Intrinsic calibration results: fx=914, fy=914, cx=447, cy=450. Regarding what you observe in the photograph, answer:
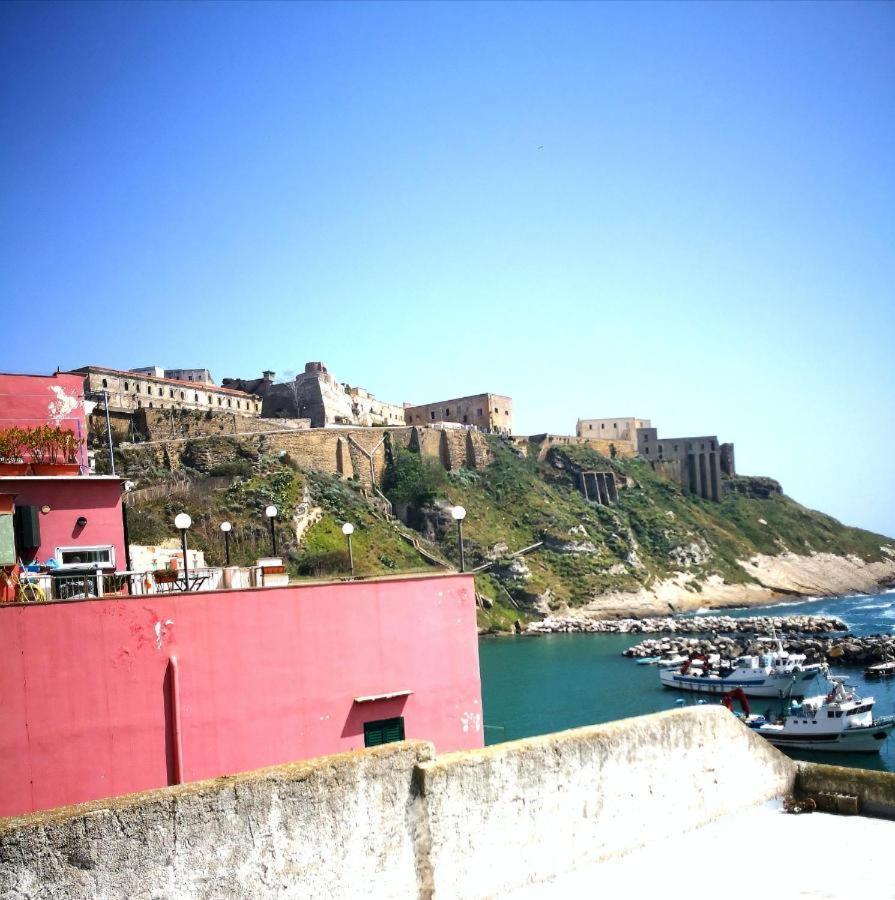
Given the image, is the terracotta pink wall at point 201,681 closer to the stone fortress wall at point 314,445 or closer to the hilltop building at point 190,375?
the stone fortress wall at point 314,445

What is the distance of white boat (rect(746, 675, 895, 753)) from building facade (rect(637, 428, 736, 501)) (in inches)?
3074

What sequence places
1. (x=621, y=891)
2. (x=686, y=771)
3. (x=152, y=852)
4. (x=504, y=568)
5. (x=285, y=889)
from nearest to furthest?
1. (x=152, y=852)
2. (x=285, y=889)
3. (x=621, y=891)
4. (x=686, y=771)
5. (x=504, y=568)

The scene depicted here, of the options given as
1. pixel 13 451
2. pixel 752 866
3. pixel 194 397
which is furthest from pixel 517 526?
pixel 752 866

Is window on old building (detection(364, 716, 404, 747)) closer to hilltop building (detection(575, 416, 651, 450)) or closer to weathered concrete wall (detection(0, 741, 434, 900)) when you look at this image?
weathered concrete wall (detection(0, 741, 434, 900))

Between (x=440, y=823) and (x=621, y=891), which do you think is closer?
(x=440, y=823)

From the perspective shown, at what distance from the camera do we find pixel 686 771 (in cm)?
766

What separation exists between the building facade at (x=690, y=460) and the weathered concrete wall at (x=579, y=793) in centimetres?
10569

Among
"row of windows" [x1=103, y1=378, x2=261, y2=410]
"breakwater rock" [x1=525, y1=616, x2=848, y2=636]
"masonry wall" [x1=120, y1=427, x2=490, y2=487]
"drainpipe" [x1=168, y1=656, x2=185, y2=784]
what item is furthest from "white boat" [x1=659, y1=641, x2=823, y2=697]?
"row of windows" [x1=103, y1=378, x2=261, y2=410]

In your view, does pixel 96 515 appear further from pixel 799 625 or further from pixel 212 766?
pixel 799 625

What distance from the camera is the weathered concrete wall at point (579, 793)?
6.07 m

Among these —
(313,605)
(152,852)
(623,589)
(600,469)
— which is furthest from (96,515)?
(600,469)

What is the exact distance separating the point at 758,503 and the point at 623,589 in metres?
44.2

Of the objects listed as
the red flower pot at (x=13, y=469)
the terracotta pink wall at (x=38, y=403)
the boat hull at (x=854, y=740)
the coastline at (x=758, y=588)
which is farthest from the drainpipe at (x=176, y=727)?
the coastline at (x=758, y=588)

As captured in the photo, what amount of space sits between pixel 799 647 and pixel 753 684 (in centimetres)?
1179
